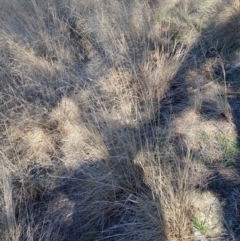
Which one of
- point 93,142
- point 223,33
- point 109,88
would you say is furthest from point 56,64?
point 223,33

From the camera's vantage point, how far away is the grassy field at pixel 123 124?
2076 millimetres

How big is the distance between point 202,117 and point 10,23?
2.78 meters

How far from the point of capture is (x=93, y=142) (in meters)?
2.43

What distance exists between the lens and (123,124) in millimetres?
2549

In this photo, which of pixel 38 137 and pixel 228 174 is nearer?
pixel 228 174

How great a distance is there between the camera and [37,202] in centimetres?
247

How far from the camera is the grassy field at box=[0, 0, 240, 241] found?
208 centimetres

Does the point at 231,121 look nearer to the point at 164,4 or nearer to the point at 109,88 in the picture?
the point at 109,88

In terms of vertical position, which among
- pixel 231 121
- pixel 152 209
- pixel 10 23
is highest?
pixel 10 23

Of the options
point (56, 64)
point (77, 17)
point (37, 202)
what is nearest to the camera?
point (37, 202)

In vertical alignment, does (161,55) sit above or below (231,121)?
above

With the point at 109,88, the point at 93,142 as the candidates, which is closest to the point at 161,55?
the point at 109,88

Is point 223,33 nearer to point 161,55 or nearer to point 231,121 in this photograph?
point 161,55

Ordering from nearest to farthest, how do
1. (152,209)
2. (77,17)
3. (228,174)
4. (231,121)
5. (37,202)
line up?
(152,209) < (228,174) < (37,202) < (231,121) < (77,17)
